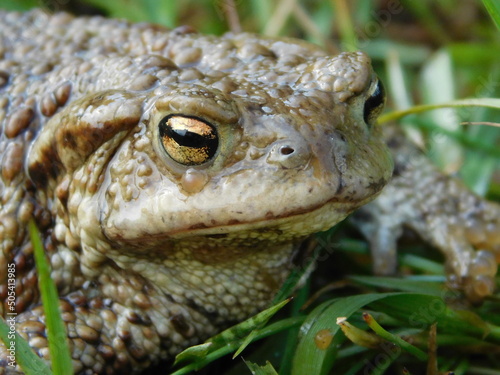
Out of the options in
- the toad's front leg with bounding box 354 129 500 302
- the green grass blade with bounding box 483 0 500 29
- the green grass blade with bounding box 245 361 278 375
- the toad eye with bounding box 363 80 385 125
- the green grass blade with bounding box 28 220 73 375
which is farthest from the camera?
the toad's front leg with bounding box 354 129 500 302

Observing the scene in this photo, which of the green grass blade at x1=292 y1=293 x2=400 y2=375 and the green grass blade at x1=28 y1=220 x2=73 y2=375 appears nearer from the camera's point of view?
the green grass blade at x1=28 y1=220 x2=73 y2=375

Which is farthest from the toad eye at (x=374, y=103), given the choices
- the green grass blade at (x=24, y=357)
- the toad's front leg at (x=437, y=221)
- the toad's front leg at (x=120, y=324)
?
the green grass blade at (x=24, y=357)

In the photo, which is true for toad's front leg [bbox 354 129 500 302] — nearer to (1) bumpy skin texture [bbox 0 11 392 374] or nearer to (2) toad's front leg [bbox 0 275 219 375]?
(1) bumpy skin texture [bbox 0 11 392 374]

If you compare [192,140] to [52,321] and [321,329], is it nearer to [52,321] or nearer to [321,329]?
[52,321]

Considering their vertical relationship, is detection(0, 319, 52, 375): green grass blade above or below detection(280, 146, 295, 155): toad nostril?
below

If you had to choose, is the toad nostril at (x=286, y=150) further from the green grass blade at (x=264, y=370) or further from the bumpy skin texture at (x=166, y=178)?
the green grass blade at (x=264, y=370)

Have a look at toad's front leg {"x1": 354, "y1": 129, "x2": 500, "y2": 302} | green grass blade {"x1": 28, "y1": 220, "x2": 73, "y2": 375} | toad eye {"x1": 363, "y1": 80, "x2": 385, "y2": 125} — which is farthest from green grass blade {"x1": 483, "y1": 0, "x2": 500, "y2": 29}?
green grass blade {"x1": 28, "y1": 220, "x2": 73, "y2": 375}

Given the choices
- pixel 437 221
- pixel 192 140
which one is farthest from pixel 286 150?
pixel 437 221
